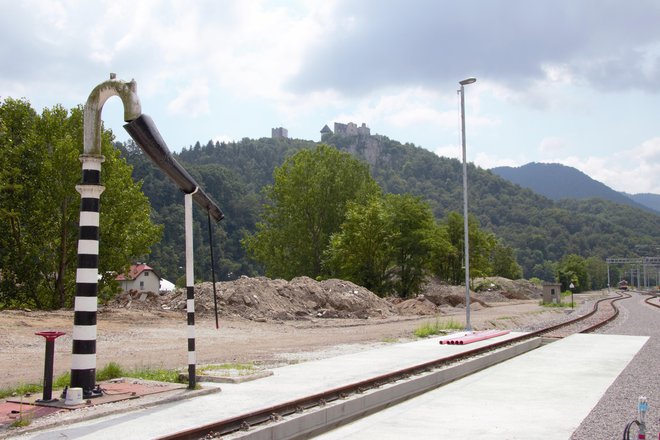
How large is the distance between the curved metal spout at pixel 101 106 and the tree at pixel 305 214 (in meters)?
50.6

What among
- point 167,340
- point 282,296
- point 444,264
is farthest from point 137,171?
point 167,340

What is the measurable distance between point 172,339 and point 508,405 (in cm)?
1615

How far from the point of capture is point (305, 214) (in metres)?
60.8

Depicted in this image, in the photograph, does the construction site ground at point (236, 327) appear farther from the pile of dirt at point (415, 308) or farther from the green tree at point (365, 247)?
the green tree at point (365, 247)

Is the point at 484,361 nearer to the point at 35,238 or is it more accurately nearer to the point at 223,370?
the point at 223,370

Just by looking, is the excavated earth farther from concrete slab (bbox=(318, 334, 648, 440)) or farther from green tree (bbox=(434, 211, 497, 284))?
green tree (bbox=(434, 211, 497, 284))

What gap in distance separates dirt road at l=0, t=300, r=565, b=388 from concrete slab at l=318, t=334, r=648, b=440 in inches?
208

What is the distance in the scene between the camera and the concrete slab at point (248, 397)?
22.8 ft

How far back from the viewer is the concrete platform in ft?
24.6

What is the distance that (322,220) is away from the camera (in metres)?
60.9

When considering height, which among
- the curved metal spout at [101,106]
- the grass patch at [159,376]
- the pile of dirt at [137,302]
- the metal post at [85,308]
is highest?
the curved metal spout at [101,106]

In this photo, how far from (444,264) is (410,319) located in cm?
4731

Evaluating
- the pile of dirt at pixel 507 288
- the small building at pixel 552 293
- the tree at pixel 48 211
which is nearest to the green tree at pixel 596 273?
the pile of dirt at pixel 507 288

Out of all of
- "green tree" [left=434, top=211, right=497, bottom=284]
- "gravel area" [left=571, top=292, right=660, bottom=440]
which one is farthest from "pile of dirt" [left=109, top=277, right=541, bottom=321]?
"green tree" [left=434, top=211, right=497, bottom=284]
